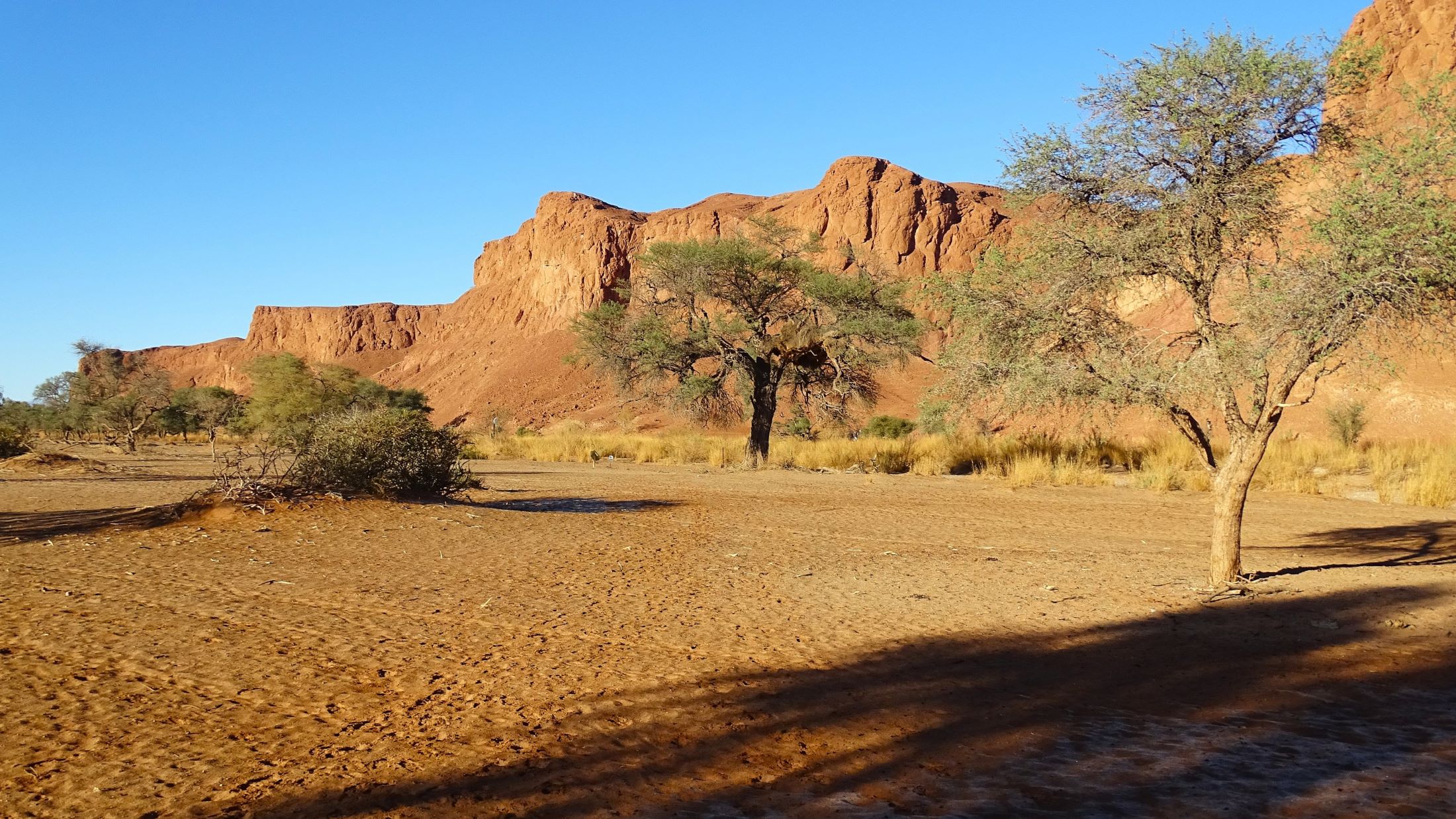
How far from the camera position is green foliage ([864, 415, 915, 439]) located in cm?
5144

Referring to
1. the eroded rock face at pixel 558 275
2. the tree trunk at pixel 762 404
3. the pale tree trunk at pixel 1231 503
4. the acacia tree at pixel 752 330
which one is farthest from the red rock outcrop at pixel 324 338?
the pale tree trunk at pixel 1231 503

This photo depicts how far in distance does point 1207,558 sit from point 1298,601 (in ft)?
8.82

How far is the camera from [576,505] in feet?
48.6

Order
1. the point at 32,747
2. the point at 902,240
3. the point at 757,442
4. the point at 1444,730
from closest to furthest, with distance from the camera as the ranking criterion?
the point at 32,747
the point at 1444,730
the point at 757,442
the point at 902,240

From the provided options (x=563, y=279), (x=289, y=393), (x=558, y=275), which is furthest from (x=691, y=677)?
(x=558, y=275)

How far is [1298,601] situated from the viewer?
7.93 metres

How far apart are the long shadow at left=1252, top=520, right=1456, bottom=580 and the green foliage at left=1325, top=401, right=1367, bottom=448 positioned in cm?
1630

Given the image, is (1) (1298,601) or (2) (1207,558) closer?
(1) (1298,601)

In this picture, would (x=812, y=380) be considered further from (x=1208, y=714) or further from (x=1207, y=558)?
(x=1208, y=714)

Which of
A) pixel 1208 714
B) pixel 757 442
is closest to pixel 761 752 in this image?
pixel 1208 714

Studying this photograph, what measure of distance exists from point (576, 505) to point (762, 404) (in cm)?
1189

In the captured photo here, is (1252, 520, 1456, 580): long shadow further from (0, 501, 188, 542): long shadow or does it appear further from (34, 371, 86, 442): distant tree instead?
(34, 371, 86, 442): distant tree

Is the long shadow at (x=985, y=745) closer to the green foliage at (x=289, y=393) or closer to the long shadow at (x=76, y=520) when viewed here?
the long shadow at (x=76, y=520)

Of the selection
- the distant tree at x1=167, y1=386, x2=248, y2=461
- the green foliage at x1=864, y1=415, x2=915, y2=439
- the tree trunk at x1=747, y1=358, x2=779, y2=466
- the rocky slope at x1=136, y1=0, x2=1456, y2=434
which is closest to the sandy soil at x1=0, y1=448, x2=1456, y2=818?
the tree trunk at x1=747, y1=358, x2=779, y2=466
